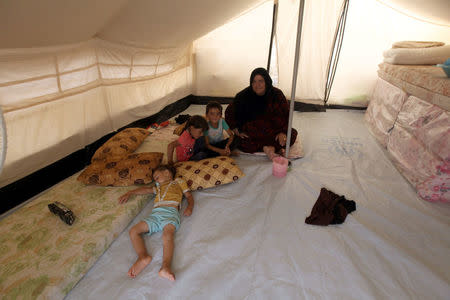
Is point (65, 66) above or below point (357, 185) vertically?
above

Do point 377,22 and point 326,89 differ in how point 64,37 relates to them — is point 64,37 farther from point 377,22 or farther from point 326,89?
point 377,22

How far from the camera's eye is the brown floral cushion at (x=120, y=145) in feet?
6.67

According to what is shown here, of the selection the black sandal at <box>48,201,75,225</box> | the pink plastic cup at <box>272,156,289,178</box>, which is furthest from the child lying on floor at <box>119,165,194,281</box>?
the pink plastic cup at <box>272,156,289,178</box>

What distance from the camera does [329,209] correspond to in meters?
1.55

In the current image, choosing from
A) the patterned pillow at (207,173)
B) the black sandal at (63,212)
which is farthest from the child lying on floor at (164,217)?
the black sandal at (63,212)

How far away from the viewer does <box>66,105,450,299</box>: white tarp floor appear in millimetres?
1104

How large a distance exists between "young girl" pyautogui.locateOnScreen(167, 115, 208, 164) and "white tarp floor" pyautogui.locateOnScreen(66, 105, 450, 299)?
0.47m

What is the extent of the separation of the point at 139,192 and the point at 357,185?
5.36ft

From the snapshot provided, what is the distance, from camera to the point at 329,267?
1.20m

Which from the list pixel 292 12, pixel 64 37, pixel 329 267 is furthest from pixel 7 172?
pixel 292 12

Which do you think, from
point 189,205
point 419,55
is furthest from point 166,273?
point 419,55

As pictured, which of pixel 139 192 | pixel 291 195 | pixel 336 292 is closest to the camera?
pixel 336 292

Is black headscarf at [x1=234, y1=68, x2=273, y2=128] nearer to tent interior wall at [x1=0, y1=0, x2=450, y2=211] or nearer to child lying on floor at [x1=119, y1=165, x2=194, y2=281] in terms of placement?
tent interior wall at [x1=0, y1=0, x2=450, y2=211]

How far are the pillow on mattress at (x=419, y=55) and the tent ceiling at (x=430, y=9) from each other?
0.36 m
